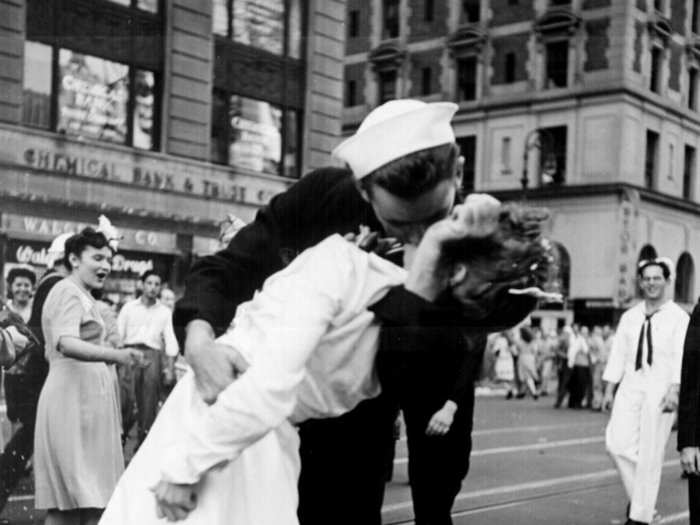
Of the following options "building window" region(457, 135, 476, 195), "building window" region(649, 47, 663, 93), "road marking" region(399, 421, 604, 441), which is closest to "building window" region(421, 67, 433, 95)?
"building window" region(457, 135, 476, 195)

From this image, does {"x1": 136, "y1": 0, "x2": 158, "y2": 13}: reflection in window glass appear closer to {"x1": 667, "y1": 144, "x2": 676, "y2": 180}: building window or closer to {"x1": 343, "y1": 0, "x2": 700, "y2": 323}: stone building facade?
{"x1": 343, "y1": 0, "x2": 700, "y2": 323}: stone building facade

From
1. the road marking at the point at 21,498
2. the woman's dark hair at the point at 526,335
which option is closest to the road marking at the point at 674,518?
the road marking at the point at 21,498

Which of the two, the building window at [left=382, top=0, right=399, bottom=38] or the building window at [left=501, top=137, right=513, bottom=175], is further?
the building window at [left=382, top=0, right=399, bottom=38]

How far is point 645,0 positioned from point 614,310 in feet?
6.95

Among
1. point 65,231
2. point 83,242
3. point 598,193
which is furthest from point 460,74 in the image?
point 65,231

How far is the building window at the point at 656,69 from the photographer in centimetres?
519

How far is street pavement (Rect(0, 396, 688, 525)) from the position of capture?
17.9ft

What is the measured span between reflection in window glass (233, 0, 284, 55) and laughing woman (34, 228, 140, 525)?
2.37 metres

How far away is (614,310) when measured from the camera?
6656 millimetres

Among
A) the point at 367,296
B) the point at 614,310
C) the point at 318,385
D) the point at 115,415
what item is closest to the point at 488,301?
the point at 367,296

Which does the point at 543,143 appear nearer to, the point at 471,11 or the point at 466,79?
the point at 466,79

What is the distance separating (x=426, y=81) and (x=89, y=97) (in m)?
5.93

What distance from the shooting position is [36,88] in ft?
31.1

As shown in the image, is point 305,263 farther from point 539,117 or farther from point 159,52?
point 159,52
